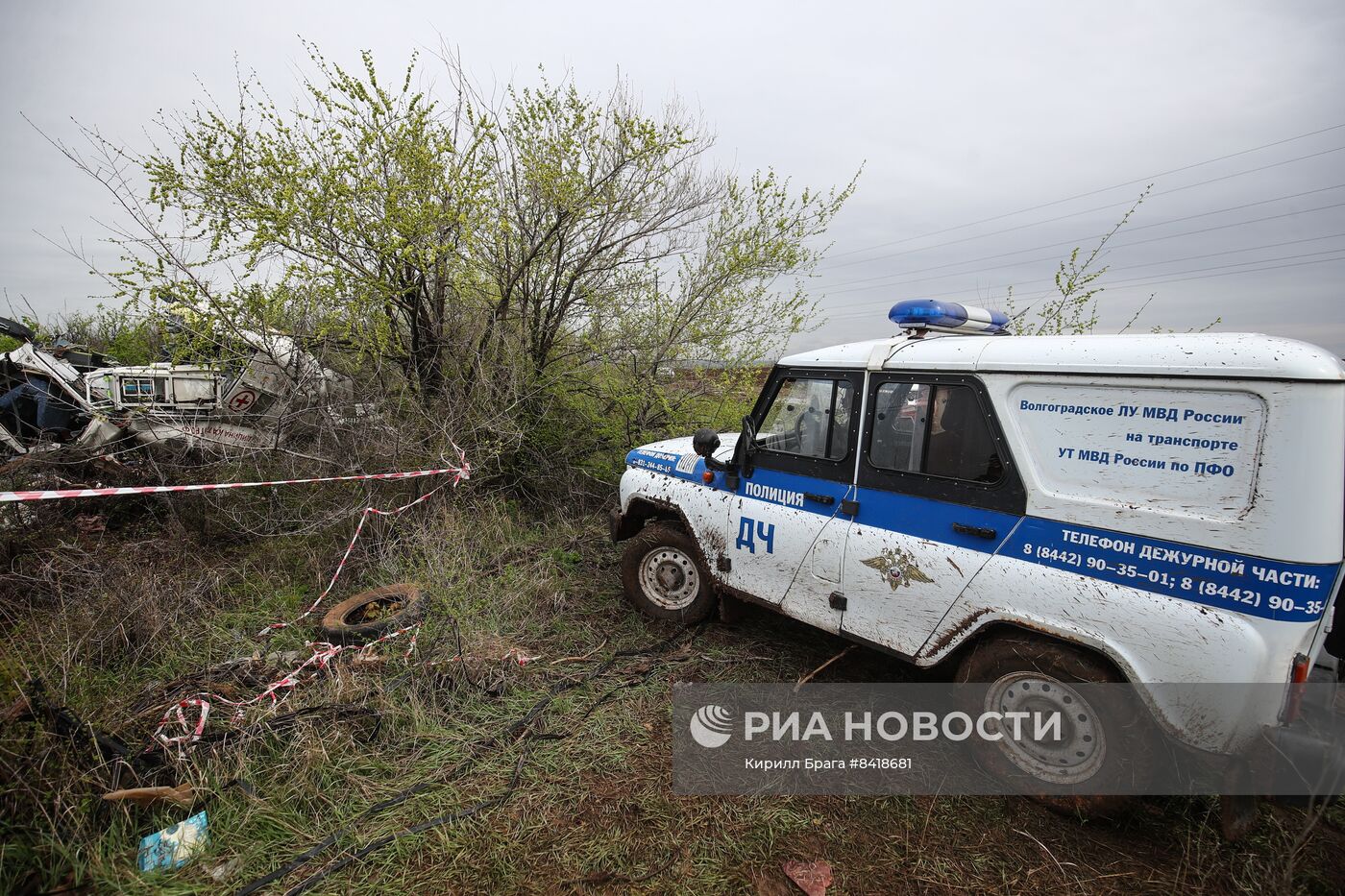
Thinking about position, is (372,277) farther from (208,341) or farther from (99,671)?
(99,671)

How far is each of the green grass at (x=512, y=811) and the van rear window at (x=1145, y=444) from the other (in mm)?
1382

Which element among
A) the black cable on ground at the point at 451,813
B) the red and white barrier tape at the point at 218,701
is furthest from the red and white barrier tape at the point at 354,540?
the black cable on ground at the point at 451,813

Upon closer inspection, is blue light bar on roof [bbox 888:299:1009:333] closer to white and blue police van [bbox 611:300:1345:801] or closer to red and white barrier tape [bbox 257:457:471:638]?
white and blue police van [bbox 611:300:1345:801]

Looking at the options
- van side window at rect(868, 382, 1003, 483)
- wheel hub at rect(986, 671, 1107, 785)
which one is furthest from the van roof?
wheel hub at rect(986, 671, 1107, 785)

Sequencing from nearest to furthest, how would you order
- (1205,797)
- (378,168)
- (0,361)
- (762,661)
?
(1205,797), (762,661), (378,168), (0,361)

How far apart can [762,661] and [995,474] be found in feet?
6.36

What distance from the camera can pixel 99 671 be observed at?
326 cm

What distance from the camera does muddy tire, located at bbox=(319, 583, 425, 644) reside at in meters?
3.78

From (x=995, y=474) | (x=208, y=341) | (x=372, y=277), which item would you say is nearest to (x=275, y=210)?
(x=372, y=277)

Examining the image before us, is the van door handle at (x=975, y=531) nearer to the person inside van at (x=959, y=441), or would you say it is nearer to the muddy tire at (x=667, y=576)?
the person inside van at (x=959, y=441)

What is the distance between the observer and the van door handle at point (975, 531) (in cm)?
265

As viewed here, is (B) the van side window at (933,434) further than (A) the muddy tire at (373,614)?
No

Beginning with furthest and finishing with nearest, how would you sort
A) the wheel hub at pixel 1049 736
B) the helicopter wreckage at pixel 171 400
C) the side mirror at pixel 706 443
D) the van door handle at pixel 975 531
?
1. the helicopter wreckage at pixel 171 400
2. the side mirror at pixel 706 443
3. the van door handle at pixel 975 531
4. the wheel hub at pixel 1049 736

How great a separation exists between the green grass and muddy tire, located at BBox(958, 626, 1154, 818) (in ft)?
0.55
